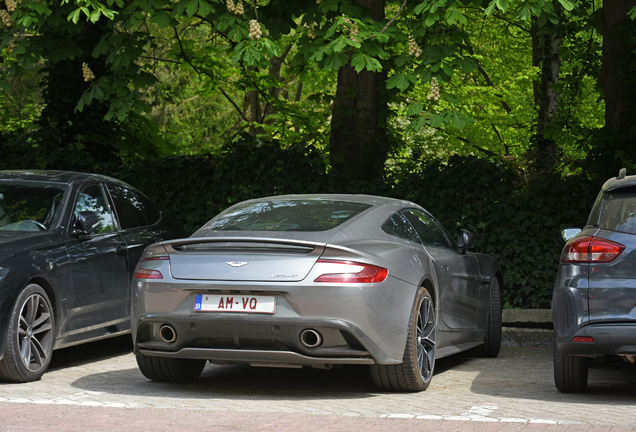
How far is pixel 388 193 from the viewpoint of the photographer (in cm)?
1188

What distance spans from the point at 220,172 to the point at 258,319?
6696 mm

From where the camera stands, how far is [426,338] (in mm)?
6629

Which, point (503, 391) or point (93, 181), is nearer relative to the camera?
point (503, 391)

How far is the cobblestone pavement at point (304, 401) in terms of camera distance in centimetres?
520

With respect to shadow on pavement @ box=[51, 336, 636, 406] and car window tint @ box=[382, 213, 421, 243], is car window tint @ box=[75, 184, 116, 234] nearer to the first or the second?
shadow on pavement @ box=[51, 336, 636, 406]

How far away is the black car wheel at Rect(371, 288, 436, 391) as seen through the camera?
6246 millimetres

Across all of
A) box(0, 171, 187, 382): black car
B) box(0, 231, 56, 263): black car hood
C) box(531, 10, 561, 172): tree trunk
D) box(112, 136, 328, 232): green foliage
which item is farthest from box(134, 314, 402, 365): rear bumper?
box(531, 10, 561, 172): tree trunk

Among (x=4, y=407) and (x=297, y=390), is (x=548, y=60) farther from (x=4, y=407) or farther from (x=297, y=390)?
(x=4, y=407)

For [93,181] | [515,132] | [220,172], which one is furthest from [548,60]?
[93,181]

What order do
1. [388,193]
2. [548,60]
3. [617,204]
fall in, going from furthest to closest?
[548,60]
[388,193]
[617,204]

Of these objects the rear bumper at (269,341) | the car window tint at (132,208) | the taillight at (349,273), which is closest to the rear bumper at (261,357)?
the rear bumper at (269,341)

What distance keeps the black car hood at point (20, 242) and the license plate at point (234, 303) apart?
178cm

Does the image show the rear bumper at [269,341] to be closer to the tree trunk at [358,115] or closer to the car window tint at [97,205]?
the car window tint at [97,205]

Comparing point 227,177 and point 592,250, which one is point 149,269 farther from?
point 227,177
